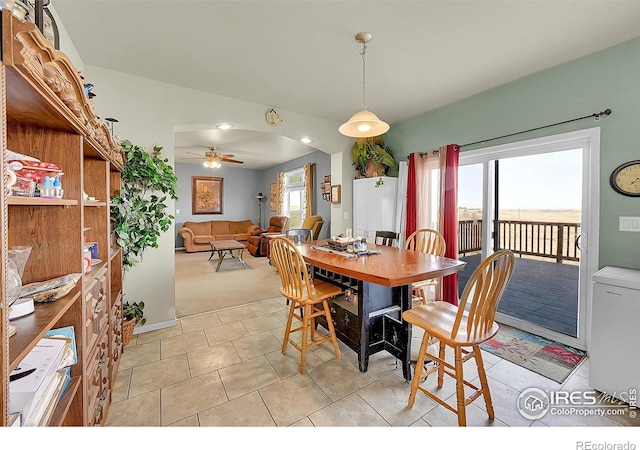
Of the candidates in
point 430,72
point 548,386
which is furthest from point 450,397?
point 430,72

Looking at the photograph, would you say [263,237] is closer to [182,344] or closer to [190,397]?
[182,344]

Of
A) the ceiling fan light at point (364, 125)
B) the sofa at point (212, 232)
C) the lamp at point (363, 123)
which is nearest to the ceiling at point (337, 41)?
the lamp at point (363, 123)

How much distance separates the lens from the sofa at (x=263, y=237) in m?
6.79

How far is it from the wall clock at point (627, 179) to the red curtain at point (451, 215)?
4.33 ft

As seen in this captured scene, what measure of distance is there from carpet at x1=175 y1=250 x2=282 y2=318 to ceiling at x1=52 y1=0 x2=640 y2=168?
2603 mm

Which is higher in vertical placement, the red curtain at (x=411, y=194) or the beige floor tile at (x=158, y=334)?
the red curtain at (x=411, y=194)

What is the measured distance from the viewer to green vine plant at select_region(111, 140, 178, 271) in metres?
2.28

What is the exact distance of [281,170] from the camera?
7.68 meters

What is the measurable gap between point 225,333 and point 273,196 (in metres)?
5.94

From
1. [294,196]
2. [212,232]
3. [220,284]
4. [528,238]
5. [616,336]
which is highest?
[294,196]

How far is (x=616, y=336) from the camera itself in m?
1.74

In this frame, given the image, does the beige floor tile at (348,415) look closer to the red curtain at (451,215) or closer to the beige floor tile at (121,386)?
the beige floor tile at (121,386)

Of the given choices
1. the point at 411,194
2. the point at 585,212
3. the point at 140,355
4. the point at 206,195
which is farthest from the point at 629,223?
the point at 206,195

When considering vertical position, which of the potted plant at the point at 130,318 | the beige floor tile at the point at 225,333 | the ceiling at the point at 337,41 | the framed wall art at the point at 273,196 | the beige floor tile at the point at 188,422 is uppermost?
the ceiling at the point at 337,41
